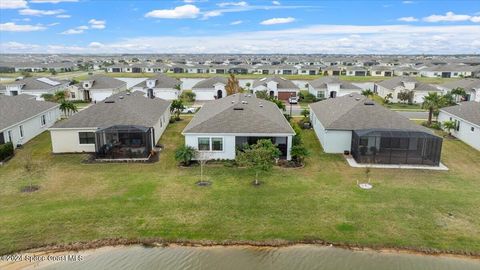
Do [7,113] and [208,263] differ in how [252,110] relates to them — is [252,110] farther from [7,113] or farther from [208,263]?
[7,113]

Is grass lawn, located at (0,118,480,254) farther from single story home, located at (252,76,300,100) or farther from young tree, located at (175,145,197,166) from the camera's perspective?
single story home, located at (252,76,300,100)

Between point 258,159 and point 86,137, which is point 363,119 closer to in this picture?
point 258,159

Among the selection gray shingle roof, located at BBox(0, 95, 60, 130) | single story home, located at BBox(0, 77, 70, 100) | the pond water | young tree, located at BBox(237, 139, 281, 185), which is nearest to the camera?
the pond water

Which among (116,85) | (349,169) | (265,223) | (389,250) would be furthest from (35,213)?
(116,85)

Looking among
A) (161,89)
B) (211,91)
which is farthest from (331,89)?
(161,89)

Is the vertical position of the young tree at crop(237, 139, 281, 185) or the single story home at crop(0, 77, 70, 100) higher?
the single story home at crop(0, 77, 70, 100)

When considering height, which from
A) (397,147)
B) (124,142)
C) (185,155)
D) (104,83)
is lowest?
(185,155)

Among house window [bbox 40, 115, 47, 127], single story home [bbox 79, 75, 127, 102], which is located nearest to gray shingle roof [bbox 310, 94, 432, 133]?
house window [bbox 40, 115, 47, 127]

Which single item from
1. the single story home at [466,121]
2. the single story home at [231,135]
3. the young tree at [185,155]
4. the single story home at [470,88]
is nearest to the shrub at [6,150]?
the young tree at [185,155]
